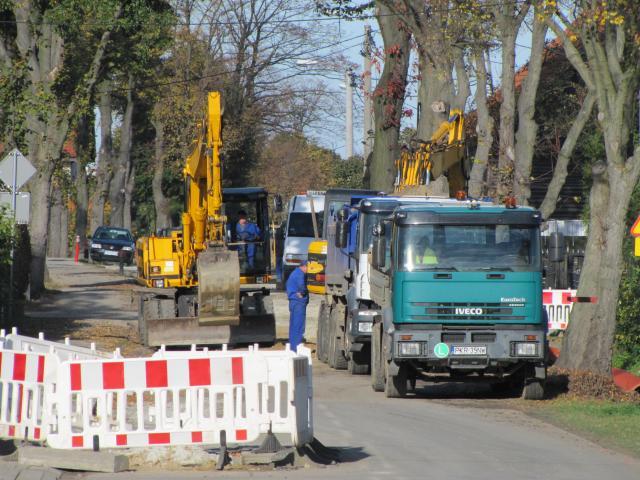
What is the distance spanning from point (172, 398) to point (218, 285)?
33.3 ft

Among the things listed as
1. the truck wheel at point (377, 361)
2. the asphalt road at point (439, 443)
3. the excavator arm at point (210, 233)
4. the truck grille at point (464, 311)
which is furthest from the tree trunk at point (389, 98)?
the truck grille at point (464, 311)

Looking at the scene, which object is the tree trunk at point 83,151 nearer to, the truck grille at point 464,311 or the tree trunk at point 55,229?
the tree trunk at point 55,229

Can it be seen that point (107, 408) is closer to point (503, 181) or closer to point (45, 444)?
point (45, 444)

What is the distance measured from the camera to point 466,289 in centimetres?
1620

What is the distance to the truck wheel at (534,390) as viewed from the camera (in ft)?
55.5

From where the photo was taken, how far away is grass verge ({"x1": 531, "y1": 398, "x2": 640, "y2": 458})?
1342cm

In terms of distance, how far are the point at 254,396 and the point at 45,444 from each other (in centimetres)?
203

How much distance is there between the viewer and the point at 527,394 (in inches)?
669

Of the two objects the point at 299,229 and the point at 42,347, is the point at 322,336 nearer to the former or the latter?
the point at 42,347

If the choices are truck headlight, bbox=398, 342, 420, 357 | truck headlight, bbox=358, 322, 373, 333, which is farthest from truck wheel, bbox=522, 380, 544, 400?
truck headlight, bbox=358, 322, 373, 333

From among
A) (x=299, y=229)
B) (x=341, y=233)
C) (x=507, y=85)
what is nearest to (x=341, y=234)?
(x=341, y=233)

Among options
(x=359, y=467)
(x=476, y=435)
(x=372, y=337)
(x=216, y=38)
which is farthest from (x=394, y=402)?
(x=216, y=38)

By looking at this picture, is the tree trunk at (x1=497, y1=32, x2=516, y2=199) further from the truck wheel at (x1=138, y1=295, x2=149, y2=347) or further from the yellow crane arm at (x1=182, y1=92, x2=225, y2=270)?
the truck wheel at (x1=138, y1=295, x2=149, y2=347)

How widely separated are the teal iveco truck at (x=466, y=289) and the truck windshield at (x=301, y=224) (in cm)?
2395
